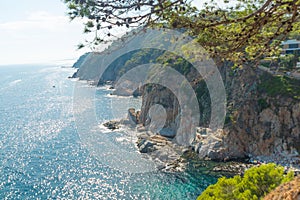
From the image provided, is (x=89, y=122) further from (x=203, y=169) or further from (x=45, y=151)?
(x=203, y=169)

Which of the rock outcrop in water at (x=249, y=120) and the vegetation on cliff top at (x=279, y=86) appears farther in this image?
the vegetation on cliff top at (x=279, y=86)

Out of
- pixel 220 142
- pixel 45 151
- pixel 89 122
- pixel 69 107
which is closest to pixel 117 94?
pixel 69 107

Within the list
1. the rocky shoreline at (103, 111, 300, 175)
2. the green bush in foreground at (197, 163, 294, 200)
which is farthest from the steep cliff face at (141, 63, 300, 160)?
the green bush in foreground at (197, 163, 294, 200)

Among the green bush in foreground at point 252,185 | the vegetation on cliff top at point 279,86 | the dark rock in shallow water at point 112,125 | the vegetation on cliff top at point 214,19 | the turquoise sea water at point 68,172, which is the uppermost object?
the vegetation on cliff top at point 214,19

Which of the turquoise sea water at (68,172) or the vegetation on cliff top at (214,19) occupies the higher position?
the vegetation on cliff top at (214,19)

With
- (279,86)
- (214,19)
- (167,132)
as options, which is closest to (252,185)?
(214,19)

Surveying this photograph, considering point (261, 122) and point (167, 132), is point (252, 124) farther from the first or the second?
point (167, 132)

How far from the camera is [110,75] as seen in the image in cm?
11750

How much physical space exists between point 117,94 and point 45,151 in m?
48.2

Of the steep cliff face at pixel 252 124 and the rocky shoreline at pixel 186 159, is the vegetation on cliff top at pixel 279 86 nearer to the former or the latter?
the steep cliff face at pixel 252 124

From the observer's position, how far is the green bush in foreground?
1673cm

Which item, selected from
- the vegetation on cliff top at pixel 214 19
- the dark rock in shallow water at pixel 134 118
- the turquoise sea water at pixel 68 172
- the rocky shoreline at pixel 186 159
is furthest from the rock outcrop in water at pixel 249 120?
the vegetation on cliff top at pixel 214 19

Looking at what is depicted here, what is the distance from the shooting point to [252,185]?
56.4 feet

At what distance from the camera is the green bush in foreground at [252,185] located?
54.9 ft
